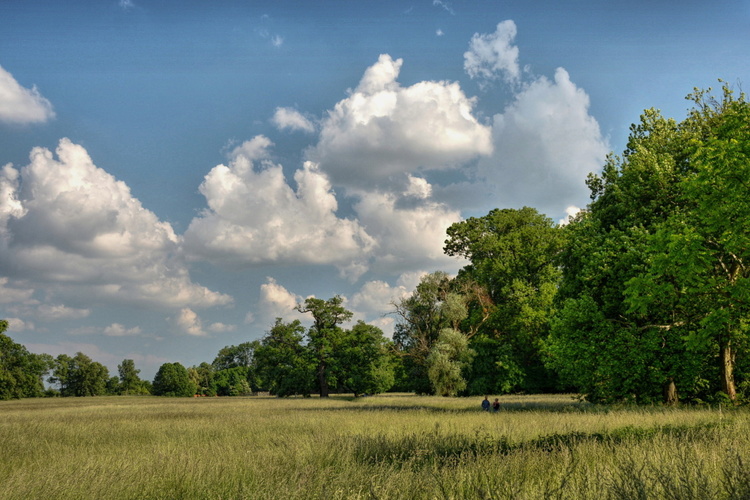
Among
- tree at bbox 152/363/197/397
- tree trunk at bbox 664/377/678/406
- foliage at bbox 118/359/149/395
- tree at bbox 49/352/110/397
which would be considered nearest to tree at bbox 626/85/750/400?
tree trunk at bbox 664/377/678/406

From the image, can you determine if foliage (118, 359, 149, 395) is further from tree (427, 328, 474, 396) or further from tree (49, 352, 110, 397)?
tree (427, 328, 474, 396)

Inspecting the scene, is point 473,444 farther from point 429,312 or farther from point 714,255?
point 429,312

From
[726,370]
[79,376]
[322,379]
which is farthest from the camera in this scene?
[79,376]

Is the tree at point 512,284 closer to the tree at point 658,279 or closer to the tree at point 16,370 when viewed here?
the tree at point 658,279

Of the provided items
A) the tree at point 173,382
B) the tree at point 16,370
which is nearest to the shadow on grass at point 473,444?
the tree at point 16,370

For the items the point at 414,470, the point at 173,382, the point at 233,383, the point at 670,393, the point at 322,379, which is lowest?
the point at 233,383

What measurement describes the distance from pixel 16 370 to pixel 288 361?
47.2m

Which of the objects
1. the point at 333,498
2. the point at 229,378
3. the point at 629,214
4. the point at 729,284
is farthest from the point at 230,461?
the point at 229,378

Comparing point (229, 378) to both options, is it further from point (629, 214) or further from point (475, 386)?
point (629, 214)

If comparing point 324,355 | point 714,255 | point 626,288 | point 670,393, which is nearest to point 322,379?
point 324,355

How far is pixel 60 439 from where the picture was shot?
651 inches

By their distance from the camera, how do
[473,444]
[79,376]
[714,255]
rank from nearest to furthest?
[473,444] → [714,255] → [79,376]

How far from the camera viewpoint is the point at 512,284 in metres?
46.9

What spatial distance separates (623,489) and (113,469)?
8.26m
